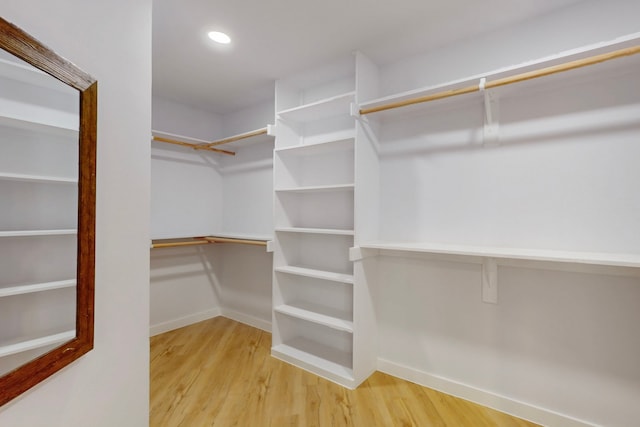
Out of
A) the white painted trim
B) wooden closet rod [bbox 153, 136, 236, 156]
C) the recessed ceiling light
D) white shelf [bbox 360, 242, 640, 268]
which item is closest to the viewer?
white shelf [bbox 360, 242, 640, 268]

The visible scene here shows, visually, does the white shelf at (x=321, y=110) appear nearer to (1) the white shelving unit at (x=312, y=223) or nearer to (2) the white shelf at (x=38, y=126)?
(1) the white shelving unit at (x=312, y=223)

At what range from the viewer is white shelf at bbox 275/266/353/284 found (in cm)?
221

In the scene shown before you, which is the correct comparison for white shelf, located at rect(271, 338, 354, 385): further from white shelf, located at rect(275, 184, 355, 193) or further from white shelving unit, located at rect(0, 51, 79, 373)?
white shelving unit, located at rect(0, 51, 79, 373)

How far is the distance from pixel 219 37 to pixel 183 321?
2739mm

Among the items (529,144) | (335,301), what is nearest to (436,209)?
(529,144)

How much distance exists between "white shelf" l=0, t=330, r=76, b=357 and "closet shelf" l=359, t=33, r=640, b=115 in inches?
76.3

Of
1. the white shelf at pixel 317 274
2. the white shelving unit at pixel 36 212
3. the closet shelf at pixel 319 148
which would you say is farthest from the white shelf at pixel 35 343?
the closet shelf at pixel 319 148

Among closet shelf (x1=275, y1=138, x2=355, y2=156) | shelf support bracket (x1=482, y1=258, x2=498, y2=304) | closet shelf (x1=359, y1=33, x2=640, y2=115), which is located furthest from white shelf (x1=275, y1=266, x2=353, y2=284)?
closet shelf (x1=359, y1=33, x2=640, y2=115)

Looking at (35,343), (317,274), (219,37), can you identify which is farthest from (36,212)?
(317,274)

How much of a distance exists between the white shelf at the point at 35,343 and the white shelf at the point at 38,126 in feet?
1.96

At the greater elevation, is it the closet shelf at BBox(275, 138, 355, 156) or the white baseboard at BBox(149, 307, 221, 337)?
the closet shelf at BBox(275, 138, 355, 156)

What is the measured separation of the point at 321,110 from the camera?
2.45m

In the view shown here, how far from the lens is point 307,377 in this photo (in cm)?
224

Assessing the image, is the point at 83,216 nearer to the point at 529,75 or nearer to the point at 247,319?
the point at 529,75
